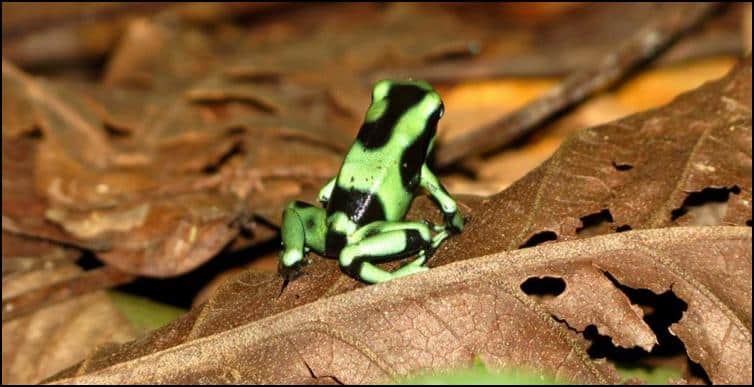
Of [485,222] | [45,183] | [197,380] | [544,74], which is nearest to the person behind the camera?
[197,380]

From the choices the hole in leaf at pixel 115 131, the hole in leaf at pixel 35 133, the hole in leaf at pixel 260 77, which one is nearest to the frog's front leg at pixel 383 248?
the hole in leaf at pixel 115 131

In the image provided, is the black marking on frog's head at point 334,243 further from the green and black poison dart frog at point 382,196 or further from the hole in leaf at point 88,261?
the hole in leaf at point 88,261

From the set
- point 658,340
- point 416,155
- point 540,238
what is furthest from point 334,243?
point 658,340

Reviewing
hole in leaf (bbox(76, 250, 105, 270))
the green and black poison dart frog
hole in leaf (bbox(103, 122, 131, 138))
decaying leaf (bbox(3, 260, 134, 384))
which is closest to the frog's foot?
the green and black poison dart frog

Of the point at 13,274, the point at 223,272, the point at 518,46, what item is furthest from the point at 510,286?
the point at 518,46

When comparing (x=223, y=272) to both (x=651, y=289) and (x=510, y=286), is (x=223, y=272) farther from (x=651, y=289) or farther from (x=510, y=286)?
(x=651, y=289)

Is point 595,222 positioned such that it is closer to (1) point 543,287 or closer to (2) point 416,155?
(1) point 543,287

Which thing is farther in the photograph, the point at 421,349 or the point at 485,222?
the point at 485,222

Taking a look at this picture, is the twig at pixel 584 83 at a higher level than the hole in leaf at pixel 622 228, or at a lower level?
lower

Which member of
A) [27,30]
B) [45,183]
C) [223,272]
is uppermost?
[27,30]
